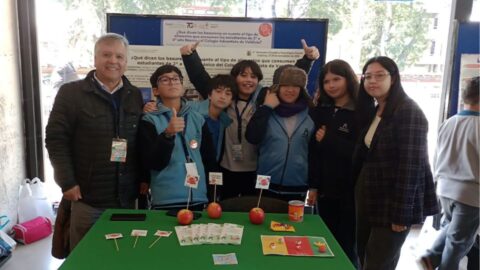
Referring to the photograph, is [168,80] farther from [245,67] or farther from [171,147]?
[245,67]

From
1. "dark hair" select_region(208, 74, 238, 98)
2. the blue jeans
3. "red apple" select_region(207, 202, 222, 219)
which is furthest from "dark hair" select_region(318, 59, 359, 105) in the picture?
the blue jeans

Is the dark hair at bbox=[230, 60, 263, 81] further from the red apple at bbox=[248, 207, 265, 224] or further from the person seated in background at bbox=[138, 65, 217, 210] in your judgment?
the red apple at bbox=[248, 207, 265, 224]

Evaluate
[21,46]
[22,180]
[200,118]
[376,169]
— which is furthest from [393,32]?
[22,180]

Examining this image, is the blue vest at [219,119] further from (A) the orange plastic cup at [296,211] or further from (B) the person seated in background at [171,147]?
(A) the orange plastic cup at [296,211]

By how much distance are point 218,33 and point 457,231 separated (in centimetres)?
213

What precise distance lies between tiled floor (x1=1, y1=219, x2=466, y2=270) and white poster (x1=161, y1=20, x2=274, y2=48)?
1.90 metres

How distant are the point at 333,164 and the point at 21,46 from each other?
3005 mm

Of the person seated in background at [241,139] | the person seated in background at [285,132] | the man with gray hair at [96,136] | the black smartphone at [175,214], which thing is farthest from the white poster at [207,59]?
the black smartphone at [175,214]

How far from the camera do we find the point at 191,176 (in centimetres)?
196

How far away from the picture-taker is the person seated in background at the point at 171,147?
203cm

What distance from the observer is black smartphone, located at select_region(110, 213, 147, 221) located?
1842 mm

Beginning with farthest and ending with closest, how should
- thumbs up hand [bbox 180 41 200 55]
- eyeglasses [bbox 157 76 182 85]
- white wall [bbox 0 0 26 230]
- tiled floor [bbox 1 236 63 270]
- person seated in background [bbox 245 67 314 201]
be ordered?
white wall [bbox 0 0 26 230] → tiled floor [bbox 1 236 63 270] → thumbs up hand [bbox 180 41 200 55] → person seated in background [bbox 245 67 314 201] → eyeglasses [bbox 157 76 182 85]

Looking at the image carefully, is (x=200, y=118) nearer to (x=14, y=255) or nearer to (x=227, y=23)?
(x=227, y=23)

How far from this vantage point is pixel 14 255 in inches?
123
